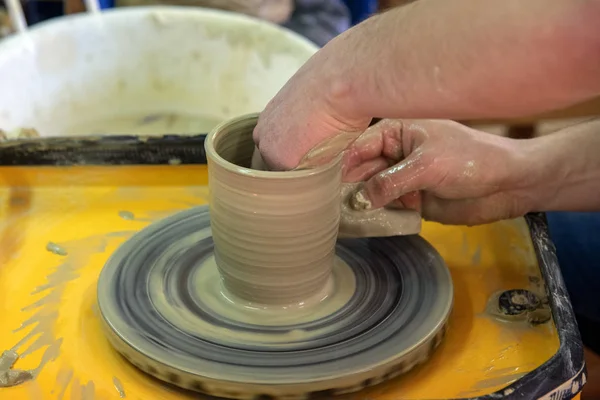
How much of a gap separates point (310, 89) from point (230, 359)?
0.34 metres

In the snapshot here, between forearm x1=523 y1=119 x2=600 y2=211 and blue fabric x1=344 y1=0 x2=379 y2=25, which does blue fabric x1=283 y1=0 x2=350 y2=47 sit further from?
forearm x1=523 y1=119 x2=600 y2=211

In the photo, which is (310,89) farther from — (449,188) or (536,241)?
(536,241)

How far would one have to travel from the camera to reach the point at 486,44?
2.33 feet

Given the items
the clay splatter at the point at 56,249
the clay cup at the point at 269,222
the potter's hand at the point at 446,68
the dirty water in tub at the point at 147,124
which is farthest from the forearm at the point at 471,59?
the dirty water in tub at the point at 147,124

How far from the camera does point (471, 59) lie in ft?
2.36

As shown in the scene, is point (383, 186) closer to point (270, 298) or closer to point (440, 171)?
point (440, 171)

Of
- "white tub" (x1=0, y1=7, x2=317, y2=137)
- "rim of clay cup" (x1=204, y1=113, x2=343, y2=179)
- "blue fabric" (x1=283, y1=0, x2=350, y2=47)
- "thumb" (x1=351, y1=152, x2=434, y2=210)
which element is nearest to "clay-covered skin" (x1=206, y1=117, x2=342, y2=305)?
"rim of clay cup" (x1=204, y1=113, x2=343, y2=179)

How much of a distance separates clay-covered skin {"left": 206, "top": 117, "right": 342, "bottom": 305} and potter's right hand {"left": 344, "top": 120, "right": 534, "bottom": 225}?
0.15 m

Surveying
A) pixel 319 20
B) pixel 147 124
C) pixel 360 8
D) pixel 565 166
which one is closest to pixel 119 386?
pixel 565 166

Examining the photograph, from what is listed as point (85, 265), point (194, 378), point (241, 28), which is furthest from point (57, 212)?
point (241, 28)

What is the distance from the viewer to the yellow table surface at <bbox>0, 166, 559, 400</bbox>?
83cm

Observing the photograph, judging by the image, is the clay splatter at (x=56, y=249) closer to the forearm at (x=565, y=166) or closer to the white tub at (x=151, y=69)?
the forearm at (x=565, y=166)

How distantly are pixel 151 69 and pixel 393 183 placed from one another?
134 centimetres

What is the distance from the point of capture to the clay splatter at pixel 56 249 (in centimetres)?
109
